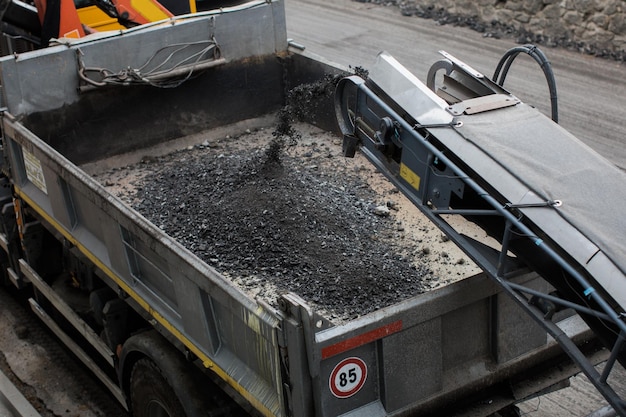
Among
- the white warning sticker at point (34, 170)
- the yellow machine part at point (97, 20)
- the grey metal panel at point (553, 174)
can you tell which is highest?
the yellow machine part at point (97, 20)

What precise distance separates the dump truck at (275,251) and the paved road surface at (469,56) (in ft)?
13.8

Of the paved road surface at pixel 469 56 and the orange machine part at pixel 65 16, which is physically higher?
the orange machine part at pixel 65 16

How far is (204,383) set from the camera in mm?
3971

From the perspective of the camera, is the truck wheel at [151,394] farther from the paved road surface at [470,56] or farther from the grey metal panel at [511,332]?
the paved road surface at [470,56]

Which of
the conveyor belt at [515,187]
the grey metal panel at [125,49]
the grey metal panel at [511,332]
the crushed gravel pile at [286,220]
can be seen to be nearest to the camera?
the conveyor belt at [515,187]

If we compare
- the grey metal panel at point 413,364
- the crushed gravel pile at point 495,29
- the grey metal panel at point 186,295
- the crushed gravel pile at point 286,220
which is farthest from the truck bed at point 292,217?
the crushed gravel pile at point 495,29

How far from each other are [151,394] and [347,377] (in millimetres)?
1434

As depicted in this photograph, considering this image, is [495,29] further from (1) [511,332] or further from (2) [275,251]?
(1) [511,332]

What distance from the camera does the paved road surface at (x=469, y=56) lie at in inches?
368

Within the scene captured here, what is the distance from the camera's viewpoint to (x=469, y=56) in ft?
37.6

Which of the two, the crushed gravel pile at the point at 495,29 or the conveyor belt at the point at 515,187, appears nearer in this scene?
the conveyor belt at the point at 515,187

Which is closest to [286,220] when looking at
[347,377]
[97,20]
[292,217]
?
[292,217]

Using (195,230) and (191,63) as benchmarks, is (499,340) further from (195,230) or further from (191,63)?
(191,63)

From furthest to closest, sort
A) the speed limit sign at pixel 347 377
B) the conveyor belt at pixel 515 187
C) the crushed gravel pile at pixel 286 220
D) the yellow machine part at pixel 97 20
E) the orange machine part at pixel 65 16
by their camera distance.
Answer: the yellow machine part at pixel 97 20 < the orange machine part at pixel 65 16 < the crushed gravel pile at pixel 286 220 < the speed limit sign at pixel 347 377 < the conveyor belt at pixel 515 187
